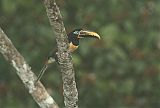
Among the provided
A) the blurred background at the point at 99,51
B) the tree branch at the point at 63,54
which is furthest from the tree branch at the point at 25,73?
the blurred background at the point at 99,51

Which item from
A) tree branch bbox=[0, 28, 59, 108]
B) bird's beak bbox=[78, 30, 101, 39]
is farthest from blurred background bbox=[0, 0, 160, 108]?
bird's beak bbox=[78, 30, 101, 39]

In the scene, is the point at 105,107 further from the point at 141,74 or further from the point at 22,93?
the point at 22,93

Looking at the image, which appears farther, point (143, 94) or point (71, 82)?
point (143, 94)

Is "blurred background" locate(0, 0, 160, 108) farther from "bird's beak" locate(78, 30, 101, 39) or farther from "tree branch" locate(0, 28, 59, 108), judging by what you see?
"bird's beak" locate(78, 30, 101, 39)

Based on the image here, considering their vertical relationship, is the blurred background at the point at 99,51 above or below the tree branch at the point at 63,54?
above

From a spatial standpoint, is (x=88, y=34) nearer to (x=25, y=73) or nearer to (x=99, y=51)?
(x=25, y=73)

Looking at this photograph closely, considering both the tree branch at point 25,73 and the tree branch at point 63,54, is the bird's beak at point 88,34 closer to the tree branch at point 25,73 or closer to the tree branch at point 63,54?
the tree branch at point 63,54

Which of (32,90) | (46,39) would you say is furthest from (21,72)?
(46,39)
